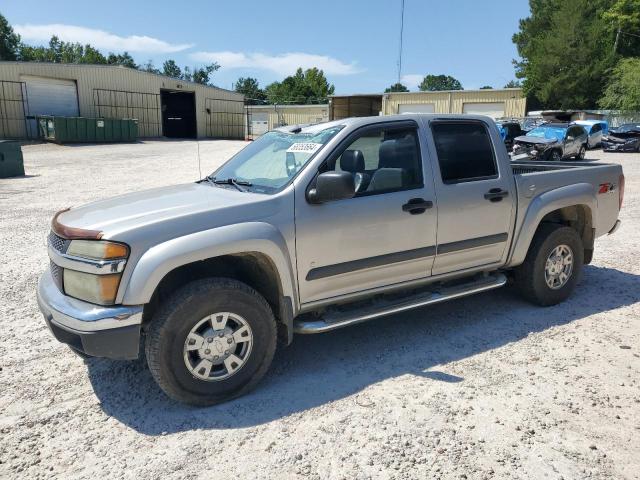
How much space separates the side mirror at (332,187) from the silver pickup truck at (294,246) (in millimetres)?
11

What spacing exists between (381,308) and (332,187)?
1.09 meters

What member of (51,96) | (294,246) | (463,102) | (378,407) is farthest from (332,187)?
(463,102)

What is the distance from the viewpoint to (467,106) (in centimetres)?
4616

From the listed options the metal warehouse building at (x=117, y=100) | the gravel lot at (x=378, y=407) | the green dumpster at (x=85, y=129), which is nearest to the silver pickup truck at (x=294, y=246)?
the gravel lot at (x=378, y=407)

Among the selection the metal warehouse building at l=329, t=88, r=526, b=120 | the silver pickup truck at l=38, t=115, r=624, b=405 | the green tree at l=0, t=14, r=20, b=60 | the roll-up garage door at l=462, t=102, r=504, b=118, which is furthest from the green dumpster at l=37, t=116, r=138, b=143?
the green tree at l=0, t=14, r=20, b=60

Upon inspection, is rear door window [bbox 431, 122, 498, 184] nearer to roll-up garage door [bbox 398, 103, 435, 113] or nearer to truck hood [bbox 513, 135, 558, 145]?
truck hood [bbox 513, 135, 558, 145]

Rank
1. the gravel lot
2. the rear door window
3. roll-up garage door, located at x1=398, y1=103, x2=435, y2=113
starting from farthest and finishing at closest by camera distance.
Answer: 1. roll-up garage door, located at x1=398, y1=103, x2=435, y2=113
2. the rear door window
3. the gravel lot

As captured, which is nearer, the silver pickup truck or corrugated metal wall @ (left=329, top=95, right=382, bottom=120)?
the silver pickup truck

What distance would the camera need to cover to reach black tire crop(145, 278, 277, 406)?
3.05 metres

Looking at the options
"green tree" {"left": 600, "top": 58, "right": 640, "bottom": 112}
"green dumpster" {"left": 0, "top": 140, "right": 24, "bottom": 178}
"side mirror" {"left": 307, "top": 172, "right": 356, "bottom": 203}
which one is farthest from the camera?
"green tree" {"left": 600, "top": 58, "right": 640, "bottom": 112}

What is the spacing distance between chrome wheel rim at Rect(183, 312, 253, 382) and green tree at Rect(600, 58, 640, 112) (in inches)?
1844

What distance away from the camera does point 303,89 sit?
269 feet

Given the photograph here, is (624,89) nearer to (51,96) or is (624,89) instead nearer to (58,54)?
(51,96)

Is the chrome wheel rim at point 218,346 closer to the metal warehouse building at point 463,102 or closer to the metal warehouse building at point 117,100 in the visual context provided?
the metal warehouse building at point 117,100
